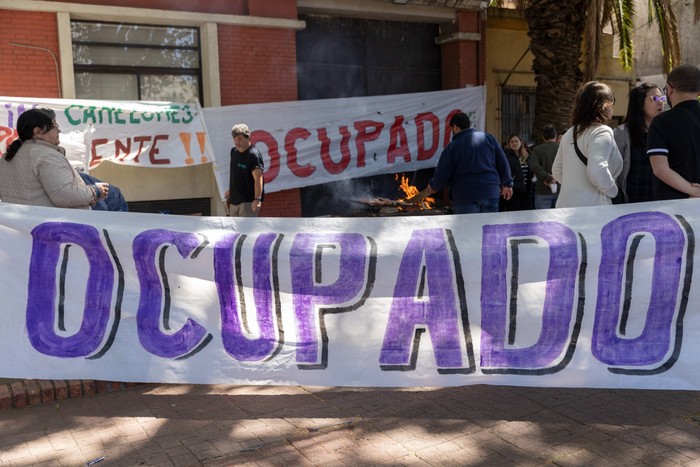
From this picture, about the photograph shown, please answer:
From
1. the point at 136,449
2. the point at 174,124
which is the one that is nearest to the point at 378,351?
the point at 136,449

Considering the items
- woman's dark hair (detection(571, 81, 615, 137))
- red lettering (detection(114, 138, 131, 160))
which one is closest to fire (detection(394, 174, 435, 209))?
red lettering (detection(114, 138, 131, 160))

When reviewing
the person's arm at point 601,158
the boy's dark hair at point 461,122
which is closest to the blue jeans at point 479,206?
the boy's dark hair at point 461,122

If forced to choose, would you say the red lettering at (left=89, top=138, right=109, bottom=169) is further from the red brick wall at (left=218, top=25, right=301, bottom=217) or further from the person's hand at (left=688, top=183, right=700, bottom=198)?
the person's hand at (left=688, top=183, right=700, bottom=198)

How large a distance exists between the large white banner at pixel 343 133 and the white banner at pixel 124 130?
332mm

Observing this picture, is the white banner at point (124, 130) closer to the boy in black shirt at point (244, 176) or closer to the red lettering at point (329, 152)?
the boy in black shirt at point (244, 176)

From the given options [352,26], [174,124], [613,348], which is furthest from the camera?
[352,26]

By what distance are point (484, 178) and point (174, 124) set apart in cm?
467

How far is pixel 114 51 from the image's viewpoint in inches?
426

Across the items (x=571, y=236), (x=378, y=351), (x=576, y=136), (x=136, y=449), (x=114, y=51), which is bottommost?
(x=136, y=449)

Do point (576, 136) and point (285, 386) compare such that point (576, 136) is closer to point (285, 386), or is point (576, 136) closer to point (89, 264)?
point (285, 386)

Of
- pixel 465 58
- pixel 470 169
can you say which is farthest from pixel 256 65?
pixel 470 169

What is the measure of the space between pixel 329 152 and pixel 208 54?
2.47 meters

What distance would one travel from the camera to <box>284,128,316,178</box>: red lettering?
36.0 feet

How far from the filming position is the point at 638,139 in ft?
16.6
